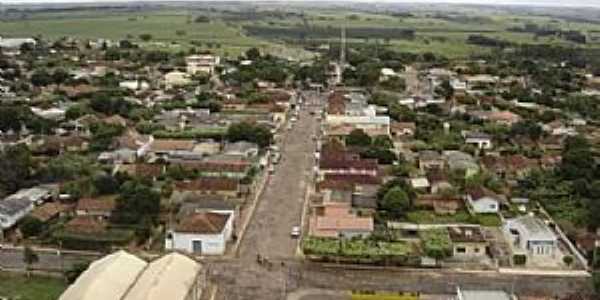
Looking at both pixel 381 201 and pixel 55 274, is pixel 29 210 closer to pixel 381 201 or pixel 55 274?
pixel 55 274

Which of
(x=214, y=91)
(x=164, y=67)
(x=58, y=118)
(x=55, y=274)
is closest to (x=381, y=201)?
(x=55, y=274)

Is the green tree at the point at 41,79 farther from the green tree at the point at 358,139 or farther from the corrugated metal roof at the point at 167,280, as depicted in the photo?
the corrugated metal roof at the point at 167,280

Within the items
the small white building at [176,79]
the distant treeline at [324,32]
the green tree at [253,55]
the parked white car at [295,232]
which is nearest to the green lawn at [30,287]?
the parked white car at [295,232]

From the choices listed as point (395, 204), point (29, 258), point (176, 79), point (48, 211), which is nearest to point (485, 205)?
point (395, 204)

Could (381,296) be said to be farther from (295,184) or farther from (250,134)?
(250,134)

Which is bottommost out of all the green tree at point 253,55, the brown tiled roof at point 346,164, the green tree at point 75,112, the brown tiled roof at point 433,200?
the brown tiled roof at point 433,200

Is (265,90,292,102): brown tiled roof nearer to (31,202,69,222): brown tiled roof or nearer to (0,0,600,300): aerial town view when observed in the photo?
(0,0,600,300): aerial town view

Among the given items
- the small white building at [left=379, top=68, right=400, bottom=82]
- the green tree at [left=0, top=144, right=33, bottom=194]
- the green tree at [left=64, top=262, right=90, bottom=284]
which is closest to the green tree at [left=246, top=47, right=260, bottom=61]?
the small white building at [left=379, top=68, right=400, bottom=82]
